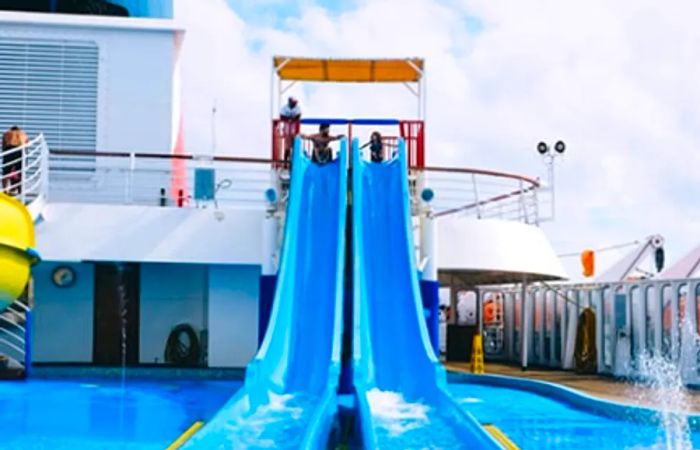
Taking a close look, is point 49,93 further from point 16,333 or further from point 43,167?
point 16,333

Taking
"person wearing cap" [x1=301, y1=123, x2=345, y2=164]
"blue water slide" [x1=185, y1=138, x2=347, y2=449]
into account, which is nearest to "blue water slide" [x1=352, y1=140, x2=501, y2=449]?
"blue water slide" [x1=185, y1=138, x2=347, y2=449]

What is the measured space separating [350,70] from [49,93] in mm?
5359

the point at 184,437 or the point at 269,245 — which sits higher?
the point at 269,245

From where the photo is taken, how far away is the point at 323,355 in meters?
11.3

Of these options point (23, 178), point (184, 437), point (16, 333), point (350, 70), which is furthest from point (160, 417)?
point (350, 70)

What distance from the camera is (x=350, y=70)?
52.7 feet

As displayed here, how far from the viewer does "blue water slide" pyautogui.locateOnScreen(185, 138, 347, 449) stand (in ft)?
28.9

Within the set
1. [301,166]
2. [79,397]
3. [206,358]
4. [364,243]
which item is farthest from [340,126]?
[79,397]

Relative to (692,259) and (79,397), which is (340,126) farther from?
(692,259)

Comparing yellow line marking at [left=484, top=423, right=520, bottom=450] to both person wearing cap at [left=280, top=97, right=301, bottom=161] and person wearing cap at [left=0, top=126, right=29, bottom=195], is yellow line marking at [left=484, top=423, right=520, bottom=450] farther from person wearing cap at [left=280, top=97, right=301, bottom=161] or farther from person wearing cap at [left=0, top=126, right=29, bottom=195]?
person wearing cap at [left=0, top=126, right=29, bottom=195]

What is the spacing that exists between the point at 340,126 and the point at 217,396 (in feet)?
16.1

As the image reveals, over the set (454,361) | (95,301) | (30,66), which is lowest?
(454,361)

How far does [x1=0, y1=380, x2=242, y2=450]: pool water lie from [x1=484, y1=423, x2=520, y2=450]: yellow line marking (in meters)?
3.04

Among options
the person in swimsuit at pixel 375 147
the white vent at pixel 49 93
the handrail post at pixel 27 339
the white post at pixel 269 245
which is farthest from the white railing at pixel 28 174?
the person in swimsuit at pixel 375 147
